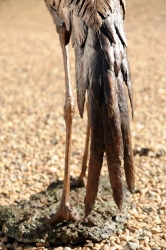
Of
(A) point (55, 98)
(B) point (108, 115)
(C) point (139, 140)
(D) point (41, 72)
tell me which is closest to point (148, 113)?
(C) point (139, 140)

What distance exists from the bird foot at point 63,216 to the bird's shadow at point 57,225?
3 centimetres

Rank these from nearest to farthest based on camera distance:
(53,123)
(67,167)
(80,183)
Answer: (67,167), (80,183), (53,123)

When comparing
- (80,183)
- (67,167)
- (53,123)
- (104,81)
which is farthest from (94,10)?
(53,123)

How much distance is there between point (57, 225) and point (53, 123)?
8.45 ft

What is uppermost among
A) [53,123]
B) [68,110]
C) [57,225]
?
[53,123]

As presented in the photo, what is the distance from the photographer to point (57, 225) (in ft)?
10.3

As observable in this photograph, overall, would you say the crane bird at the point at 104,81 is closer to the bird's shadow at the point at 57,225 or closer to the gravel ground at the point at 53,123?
the bird's shadow at the point at 57,225

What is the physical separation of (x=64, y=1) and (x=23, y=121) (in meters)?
3.04

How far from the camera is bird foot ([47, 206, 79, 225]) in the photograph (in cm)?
310

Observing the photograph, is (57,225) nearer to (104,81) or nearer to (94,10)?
(104,81)

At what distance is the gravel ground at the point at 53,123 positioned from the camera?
3518 millimetres

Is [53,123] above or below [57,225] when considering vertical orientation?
above

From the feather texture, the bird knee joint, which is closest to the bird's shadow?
the bird knee joint

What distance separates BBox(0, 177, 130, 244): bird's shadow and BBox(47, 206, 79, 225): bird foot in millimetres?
31
